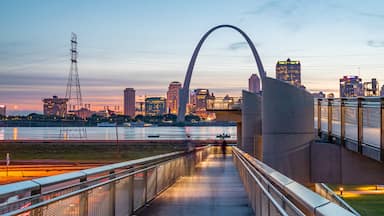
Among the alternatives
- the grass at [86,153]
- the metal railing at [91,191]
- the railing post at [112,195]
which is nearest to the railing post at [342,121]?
the metal railing at [91,191]

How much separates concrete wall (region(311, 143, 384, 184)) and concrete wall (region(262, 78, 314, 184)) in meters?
0.44

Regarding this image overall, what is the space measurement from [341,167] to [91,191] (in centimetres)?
1477

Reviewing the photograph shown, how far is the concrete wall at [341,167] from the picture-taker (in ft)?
63.5

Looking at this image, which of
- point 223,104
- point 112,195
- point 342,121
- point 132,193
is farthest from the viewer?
point 223,104

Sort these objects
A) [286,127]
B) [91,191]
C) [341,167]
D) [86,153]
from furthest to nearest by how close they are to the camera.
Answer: [86,153]
[286,127]
[341,167]
[91,191]

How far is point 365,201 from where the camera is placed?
49.5 meters

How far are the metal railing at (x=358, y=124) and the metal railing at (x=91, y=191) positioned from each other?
6014mm

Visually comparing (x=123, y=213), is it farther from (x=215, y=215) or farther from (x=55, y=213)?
(x=55, y=213)

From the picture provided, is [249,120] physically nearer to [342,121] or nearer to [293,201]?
[342,121]

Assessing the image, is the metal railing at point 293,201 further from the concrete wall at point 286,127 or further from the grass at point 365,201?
the grass at point 365,201

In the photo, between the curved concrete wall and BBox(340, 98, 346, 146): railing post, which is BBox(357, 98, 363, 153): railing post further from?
the curved concrete wall

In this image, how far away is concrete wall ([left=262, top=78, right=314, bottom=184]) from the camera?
69.5 ft

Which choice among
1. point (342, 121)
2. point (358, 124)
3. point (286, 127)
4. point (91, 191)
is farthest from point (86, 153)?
point (91, 191)

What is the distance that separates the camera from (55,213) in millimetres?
5930
